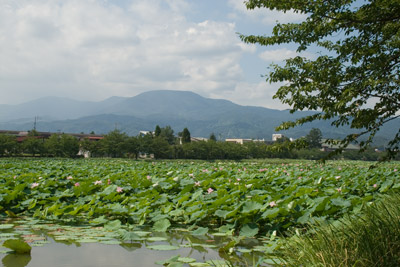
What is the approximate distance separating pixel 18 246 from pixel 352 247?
288 centimetres

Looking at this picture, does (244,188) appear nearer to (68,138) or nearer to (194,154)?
(68,138)

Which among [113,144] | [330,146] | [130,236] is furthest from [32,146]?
[130,236]

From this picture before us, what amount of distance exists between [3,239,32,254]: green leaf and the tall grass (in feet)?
7.60

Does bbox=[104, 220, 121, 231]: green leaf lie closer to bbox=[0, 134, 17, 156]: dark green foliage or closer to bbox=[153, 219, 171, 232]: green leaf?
bbox=[153, 219, 171, 232]: green leaf

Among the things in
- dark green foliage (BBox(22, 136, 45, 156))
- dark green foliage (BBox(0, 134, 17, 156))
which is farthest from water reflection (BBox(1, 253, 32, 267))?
dark green foliage (BBox(22, 136, 45, 156))

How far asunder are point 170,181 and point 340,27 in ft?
14.4

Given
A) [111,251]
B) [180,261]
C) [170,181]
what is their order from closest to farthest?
1. [180,261]
2. [111,251]
3. [170,181]

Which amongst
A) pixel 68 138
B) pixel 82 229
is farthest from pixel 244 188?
pixel 68 138

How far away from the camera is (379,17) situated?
5.32 meters

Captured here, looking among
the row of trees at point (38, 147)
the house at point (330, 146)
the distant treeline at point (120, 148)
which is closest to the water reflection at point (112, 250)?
the house at point (330, 146)

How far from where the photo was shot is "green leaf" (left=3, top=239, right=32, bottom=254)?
3.10 metres

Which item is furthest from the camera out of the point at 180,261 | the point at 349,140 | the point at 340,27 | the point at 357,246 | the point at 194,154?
the point at 194,154

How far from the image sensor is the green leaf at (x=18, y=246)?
3099mm

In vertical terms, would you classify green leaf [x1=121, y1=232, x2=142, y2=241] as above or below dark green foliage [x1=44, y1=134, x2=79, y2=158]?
above
